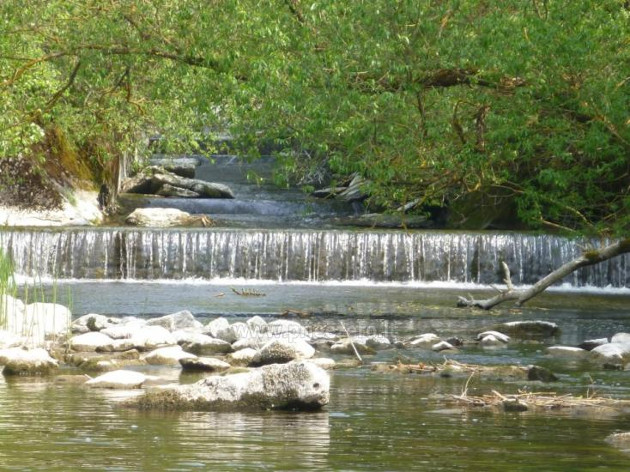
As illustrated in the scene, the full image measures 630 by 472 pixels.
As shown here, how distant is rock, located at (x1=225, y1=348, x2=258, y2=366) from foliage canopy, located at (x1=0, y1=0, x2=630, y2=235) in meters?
2.60

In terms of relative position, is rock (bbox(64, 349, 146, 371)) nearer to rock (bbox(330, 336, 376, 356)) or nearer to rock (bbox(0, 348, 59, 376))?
rock (bbox(0, 348, 59, 376))

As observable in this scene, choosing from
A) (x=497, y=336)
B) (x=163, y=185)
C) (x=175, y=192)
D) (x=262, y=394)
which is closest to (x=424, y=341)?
(x=497, y=336)

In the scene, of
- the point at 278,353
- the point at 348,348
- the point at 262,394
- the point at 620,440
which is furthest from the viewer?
the point at 348,348

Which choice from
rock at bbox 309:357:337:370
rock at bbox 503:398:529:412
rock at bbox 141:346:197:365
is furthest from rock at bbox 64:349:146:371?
rock at bbox 503:398:529:412

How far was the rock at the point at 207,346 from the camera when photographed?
42.6 feet

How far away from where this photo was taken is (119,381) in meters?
Answer: 10.1

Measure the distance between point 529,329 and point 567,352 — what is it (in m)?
2.45

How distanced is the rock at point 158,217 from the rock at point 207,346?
54.5 feet

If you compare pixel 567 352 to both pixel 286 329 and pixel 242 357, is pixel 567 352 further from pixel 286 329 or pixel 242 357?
pixel 242 357

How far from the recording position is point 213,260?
2492 centimetres

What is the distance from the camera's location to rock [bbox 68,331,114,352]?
13052mm

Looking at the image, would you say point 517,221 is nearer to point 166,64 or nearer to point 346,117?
point 166,64

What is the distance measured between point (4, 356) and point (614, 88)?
6951 mm

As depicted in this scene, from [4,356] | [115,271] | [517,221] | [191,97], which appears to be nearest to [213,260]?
[115,271]
